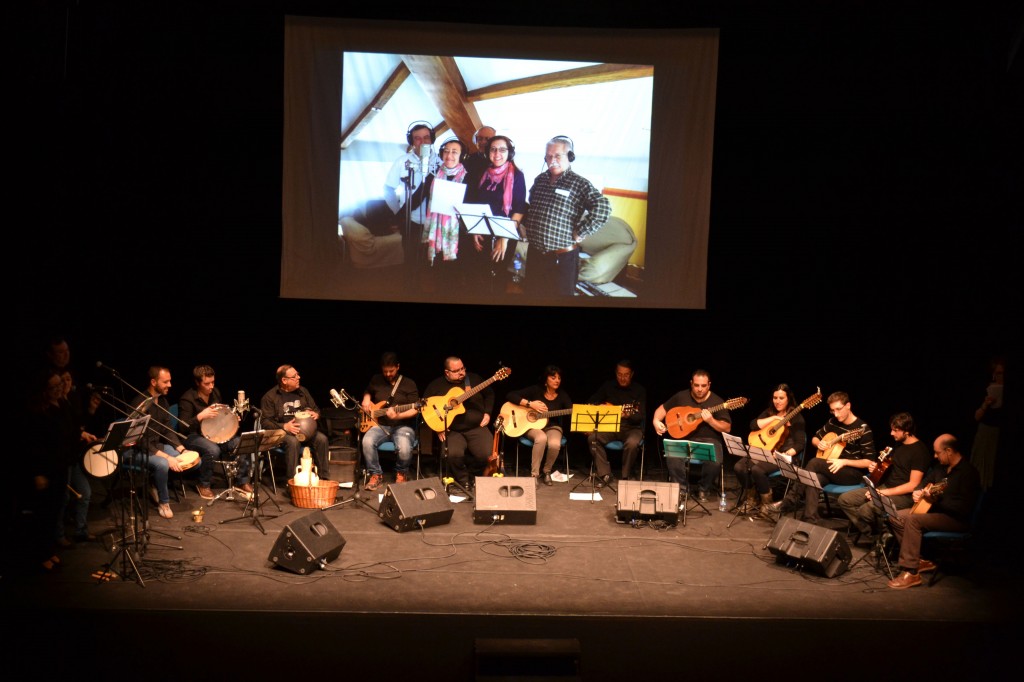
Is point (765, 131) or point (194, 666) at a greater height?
point (765, 131)

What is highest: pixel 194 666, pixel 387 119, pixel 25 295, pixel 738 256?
pixel 387 119

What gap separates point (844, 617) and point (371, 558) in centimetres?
A: 312

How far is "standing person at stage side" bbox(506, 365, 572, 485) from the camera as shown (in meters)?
8.80

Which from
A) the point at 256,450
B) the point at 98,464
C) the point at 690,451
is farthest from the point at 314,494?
the point at 690,451

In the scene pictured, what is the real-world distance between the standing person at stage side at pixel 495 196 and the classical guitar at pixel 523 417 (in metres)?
1.24

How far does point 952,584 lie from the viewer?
250 inches

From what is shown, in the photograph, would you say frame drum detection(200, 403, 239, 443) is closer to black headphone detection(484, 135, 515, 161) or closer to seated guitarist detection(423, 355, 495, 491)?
seated guitarist detection(423, 355, 495, 491)

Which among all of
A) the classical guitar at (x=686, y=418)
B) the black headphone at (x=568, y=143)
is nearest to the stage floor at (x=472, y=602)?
the classical guitar at (x=686, y=418)

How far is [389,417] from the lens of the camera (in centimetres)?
862

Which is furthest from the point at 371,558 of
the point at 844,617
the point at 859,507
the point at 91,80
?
the point at 91,80

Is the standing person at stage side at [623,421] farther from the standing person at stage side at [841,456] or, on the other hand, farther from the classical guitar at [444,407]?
the standing person at stage side at [841,456]

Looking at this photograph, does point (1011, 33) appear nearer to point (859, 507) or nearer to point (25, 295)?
point (859, 507)

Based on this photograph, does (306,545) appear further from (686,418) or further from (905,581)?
(905,581)

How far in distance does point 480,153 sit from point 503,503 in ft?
11.1
